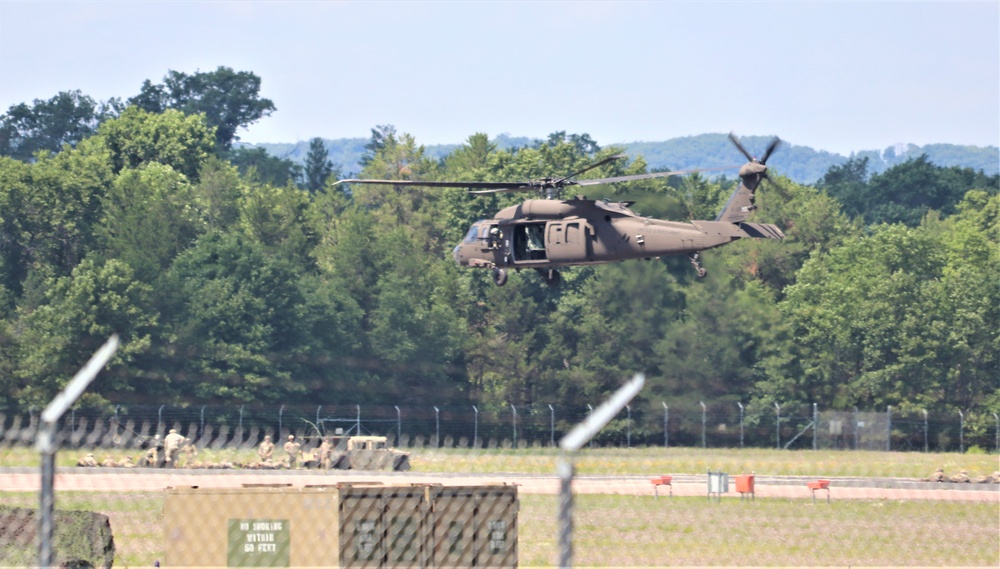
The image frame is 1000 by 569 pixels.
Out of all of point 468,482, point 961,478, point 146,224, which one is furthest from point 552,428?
point 146,224

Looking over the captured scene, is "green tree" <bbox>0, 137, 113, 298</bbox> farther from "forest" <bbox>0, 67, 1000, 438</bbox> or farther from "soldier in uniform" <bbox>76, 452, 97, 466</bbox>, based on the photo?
"soldier in uniform" <bbox>76, 452, 97, 466</bbox>

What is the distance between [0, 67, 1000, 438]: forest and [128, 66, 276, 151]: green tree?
6055 cm

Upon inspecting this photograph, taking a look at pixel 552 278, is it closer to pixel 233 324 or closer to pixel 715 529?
pixel 715 529

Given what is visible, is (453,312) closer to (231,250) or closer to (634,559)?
(231,250)

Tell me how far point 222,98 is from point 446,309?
87.7 m

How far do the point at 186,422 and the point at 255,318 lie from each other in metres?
10.6

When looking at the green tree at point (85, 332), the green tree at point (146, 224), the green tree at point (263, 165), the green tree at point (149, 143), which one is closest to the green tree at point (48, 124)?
the green tree at point (263, 165)

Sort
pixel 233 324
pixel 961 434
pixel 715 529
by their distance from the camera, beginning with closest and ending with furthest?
pixel 715 529 → pixel 961 434 → pixel 233 324

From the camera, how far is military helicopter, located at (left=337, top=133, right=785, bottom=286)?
34.2 meters

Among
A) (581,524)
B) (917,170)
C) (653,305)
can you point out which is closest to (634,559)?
(581,524)

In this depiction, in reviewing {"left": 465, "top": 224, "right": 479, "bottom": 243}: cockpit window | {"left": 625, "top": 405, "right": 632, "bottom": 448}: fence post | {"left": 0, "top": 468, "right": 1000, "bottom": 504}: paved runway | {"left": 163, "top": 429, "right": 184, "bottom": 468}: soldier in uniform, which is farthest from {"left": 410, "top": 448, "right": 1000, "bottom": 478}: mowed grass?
{"left": 163, "top": 429, "right": 184, "bottom": 468}: soldier in uniform

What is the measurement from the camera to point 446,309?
195ft

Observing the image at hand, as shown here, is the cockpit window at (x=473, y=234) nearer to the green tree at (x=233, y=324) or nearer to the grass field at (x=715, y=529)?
the grass field at (x=715, y=529)

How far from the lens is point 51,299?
178 feet
